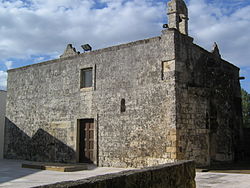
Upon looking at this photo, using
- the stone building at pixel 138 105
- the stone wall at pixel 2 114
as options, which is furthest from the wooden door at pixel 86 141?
the stone wall at pixel 2 114

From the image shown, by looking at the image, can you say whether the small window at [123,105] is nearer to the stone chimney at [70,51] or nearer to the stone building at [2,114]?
the stone chimney at [70,51]

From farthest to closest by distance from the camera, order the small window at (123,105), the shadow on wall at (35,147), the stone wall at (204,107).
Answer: the shadow on wall at (35,147) < the small window at (123,105) < the stone wall at (204,107)

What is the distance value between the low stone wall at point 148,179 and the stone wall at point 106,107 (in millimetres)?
4349

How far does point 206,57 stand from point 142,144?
4.04 metres

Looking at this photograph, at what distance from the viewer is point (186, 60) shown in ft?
33.9

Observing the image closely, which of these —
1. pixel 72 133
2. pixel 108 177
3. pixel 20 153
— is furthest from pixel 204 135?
pixel 20 153

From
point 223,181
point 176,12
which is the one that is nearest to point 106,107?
point 176,12

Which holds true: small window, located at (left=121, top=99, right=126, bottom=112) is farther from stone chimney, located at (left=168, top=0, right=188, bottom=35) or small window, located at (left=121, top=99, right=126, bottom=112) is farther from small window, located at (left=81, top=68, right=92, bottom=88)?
stone chimney, located at (left=168, top=0, right=188, bottom=35)

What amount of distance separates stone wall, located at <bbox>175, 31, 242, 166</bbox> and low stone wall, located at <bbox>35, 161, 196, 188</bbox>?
14.4 ft

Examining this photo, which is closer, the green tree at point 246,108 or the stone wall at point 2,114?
the stone wall at point 2,114

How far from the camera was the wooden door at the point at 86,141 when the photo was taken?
11.9 meters

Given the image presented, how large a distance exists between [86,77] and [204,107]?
189 inches

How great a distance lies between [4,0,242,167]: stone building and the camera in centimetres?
995

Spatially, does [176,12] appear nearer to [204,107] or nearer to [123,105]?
[204,107]
